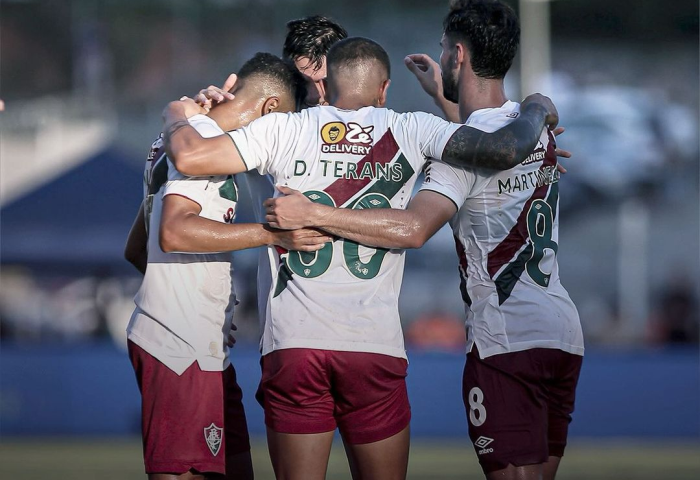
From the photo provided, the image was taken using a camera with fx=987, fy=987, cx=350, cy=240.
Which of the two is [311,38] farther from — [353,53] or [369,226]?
[369,226]

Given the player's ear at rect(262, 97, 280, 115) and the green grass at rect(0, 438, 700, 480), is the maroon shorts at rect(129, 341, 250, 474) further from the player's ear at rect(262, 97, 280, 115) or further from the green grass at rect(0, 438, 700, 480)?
the green grass at rect(0, 438, 700, 480)

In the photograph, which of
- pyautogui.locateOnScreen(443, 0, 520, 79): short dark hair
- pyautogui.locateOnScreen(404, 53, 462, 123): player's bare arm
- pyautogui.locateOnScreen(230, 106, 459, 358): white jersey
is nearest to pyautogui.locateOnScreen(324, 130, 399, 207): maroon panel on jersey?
pyautogui.locateOnScreen(230, 106, 459, 358): white jersey

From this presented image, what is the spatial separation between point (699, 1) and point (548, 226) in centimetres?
2440

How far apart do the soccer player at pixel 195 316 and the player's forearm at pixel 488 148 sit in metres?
0.94

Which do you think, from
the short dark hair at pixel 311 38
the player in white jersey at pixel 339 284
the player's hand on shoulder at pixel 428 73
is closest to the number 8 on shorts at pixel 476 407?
the player in white jersey at pixel 339 284

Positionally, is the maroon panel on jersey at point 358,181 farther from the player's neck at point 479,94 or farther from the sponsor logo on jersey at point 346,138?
the player's neck at point 479,94

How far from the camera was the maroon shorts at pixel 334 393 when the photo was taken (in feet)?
14.2

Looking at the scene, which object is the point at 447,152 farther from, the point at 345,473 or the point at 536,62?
the point at 536,62

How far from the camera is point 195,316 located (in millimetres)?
4781

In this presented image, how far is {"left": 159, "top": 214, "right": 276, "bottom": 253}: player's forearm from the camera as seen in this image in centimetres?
446

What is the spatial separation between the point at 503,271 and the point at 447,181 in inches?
20.7

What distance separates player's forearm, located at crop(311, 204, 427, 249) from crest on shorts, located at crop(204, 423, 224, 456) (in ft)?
3.88

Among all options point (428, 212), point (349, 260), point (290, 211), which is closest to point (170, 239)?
point (290, 211)

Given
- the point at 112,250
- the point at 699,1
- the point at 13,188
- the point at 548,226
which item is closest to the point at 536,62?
the point at 699,1
